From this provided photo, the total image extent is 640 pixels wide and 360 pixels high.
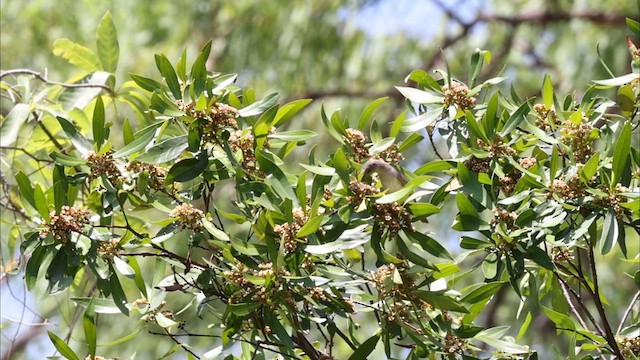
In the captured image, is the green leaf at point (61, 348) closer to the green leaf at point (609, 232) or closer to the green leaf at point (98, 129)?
the green leaf at point (98, 129)

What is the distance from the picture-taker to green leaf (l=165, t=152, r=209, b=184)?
2.96 feet

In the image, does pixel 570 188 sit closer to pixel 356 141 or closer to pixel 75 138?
pixel 356 141

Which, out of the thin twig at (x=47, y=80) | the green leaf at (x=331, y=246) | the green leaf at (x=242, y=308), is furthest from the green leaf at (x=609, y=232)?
the thin twig at (x=47, y=80)

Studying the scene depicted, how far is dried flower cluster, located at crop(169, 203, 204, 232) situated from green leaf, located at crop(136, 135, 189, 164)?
0.06 m

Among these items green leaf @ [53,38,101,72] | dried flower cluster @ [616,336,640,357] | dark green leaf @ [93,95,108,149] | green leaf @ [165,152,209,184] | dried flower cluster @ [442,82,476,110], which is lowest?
dried flower cluster @ [616,336,640,357]

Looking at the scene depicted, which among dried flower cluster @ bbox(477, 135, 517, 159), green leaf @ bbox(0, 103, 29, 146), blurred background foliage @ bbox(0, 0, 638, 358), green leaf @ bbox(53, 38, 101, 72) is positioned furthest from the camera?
blurred background foliage @ bbox(0, 0, 638, 358)

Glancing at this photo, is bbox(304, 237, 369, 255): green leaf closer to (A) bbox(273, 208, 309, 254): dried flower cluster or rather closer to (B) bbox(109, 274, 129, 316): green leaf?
(A) bbox(273, 208, 309, 254): dried flower cluster

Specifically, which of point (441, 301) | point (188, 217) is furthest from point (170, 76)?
point (441, 301)

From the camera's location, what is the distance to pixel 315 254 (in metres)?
0.88

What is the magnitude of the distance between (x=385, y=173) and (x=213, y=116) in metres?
0.19

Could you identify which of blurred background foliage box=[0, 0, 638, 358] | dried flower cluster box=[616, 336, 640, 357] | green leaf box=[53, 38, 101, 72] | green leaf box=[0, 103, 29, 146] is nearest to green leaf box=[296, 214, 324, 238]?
dried flower cluster box=[616, 336, 640, 357]

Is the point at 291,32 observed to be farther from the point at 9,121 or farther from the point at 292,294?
the point at 292,294

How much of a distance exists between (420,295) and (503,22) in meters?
2.90

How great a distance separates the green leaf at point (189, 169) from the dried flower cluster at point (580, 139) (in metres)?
0.37
